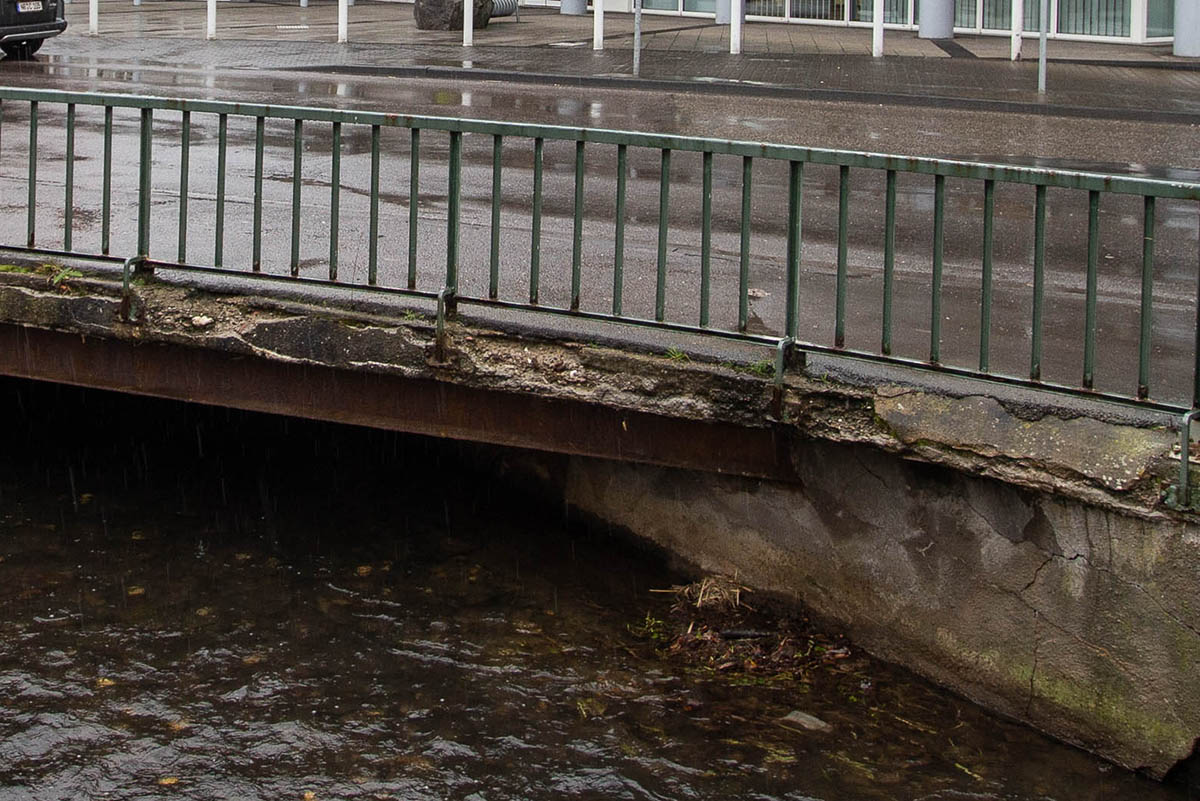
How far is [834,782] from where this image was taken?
18.8 feet

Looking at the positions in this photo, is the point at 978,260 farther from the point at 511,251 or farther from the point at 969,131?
the point at 969,131

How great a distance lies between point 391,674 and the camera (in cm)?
639

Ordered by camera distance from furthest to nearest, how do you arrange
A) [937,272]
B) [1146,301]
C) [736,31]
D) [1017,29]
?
[736,31]
[1017,29]
[937,272]
[1146,301]

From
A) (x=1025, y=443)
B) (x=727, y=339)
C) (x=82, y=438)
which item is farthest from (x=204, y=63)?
(x=1025, y=443)

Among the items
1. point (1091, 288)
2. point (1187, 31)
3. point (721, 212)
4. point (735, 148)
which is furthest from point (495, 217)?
point (1187, 31)

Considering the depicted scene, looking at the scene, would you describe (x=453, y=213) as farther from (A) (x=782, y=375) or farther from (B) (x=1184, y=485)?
(B) (x=1184, y=485)

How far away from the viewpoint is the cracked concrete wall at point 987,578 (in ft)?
18.2

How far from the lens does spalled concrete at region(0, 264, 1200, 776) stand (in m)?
5.60

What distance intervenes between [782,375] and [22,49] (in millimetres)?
16198

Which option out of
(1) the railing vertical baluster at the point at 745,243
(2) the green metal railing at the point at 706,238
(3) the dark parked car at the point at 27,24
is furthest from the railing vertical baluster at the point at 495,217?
(3) the dark parked car at the point at 27,24

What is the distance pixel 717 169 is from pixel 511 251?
3633mm

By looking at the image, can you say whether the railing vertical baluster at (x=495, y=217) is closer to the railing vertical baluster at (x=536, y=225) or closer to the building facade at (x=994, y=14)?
the railing vertical baluster at (x=536, y=225)

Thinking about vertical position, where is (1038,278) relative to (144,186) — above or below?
below

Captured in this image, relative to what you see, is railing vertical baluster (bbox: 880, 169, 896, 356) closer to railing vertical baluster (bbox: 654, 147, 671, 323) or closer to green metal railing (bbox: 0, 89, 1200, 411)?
green metal railing (bbox: 0, 89, 1200, 411)
